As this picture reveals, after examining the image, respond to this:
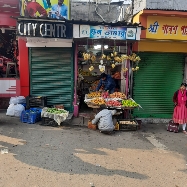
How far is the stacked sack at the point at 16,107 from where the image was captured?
9359 millimetres

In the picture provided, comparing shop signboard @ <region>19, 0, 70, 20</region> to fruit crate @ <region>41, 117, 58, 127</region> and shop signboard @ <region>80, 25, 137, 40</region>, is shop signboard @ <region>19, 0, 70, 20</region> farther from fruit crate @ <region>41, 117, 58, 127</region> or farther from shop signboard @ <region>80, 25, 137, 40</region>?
fruit crate @ <region>41, 117, 58, 127</region>

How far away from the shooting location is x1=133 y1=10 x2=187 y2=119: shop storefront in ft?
30.5

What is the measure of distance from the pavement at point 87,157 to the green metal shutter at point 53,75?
5.81 feet

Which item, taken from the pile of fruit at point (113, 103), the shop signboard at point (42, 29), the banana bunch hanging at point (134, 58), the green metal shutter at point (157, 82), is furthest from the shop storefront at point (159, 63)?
the shop signboard at point (42, 29)

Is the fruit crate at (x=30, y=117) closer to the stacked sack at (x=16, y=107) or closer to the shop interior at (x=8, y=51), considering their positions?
the stacked sack at (x=16, y=107)

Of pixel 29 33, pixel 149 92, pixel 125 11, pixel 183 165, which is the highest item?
pixel 125 11

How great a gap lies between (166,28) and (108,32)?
8.76 feet

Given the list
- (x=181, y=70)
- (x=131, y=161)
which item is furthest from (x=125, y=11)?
(x=131, y=161)

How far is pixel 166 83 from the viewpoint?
10.1 meters

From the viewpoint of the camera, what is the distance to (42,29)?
8.17 m

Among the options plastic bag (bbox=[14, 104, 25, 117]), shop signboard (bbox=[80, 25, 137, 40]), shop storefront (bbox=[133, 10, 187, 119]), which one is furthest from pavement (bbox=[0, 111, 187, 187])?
shop signboard (bbox=[80, 25, 137, 40])

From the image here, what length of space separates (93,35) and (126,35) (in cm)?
125

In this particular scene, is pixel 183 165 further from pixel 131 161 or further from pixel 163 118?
pixel 163 118

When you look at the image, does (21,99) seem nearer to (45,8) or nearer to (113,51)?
(45,8)
